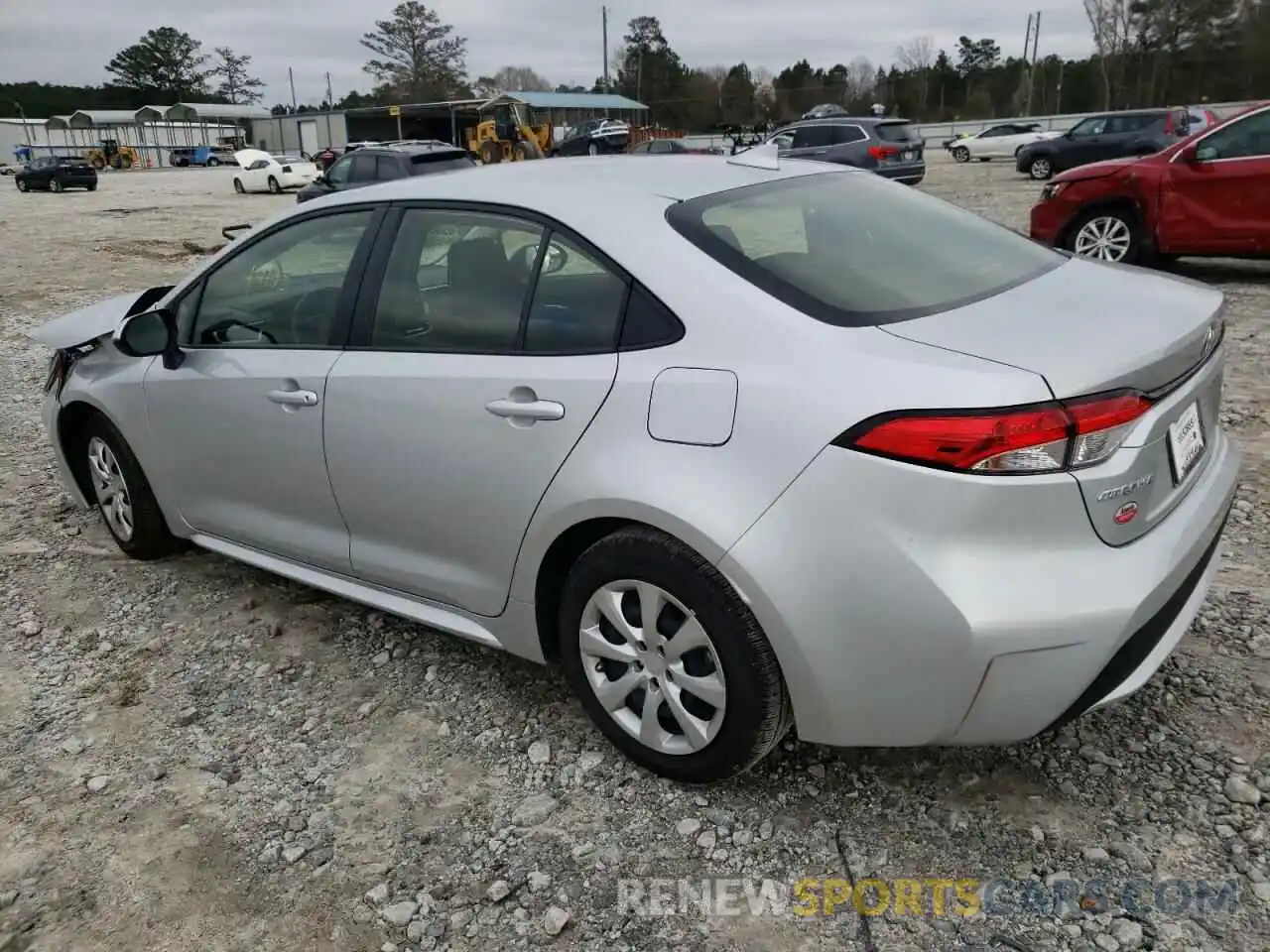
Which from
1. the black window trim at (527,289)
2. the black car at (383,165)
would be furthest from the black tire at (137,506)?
the black car at (383,165)

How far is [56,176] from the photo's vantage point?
1332 inches

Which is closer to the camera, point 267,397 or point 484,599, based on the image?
point 484,599

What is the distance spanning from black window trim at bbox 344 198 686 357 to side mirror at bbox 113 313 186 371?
0.94m

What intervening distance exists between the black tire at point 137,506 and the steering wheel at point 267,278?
0.94m

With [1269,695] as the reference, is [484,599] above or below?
above

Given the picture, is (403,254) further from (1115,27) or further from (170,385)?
(1115,27)

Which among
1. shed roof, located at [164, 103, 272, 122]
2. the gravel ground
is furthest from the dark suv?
shed roof, located at [164, 103, 272, 122]

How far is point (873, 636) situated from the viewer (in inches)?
83.3

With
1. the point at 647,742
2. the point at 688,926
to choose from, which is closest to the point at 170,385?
the point at 647,742

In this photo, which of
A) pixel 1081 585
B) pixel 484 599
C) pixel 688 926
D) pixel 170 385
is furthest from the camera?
pixel 170 385

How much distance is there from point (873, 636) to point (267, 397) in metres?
2.09

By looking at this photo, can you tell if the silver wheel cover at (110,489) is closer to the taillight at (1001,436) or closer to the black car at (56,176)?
the taillight at (1001,436)

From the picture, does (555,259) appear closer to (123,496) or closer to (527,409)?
(527,409)

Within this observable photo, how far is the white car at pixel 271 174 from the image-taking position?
29641 mm
